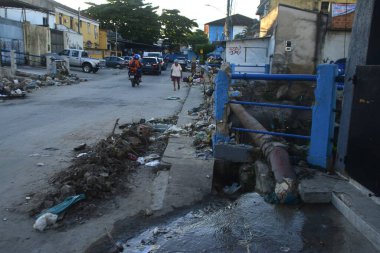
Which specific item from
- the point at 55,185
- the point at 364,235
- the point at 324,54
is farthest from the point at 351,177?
the point at 324,54

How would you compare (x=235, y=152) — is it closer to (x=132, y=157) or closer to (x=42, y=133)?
(x=132, y=157)

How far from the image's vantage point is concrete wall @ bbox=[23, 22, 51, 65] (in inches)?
1356

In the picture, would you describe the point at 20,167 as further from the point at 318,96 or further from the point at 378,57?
the point at 378,57

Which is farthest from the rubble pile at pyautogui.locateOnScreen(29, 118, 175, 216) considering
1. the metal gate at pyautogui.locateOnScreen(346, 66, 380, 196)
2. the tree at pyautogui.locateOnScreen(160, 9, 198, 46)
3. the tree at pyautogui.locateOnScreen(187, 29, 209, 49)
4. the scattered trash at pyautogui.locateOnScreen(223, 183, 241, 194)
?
the tree at pyautogui.locateOnScreen(187, 29, 209, 49)

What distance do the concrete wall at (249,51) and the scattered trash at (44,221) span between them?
24709mm

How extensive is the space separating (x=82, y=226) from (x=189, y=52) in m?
75.6

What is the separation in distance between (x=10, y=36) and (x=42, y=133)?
2642 cm

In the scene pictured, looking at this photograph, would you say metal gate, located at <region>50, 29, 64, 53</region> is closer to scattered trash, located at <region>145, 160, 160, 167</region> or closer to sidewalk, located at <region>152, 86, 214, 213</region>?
sidewalk, located at <region>152, 86, 214, 213</region>

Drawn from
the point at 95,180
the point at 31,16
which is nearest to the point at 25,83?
the point at 95,180

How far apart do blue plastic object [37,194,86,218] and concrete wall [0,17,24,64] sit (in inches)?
1066

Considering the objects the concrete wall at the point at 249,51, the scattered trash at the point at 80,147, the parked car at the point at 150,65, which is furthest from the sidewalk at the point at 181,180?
the parked car at the point at 150,65

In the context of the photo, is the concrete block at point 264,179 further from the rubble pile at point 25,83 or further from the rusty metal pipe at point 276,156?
the rubble pile at point 25,83

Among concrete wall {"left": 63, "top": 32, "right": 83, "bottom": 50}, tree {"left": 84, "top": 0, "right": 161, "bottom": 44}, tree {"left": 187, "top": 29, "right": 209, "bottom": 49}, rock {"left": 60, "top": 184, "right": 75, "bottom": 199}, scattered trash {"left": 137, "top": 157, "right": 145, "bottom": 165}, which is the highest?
tree {"left": 84, "top": 0, "right": 161, "bottom": 44}

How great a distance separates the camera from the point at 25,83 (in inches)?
781
